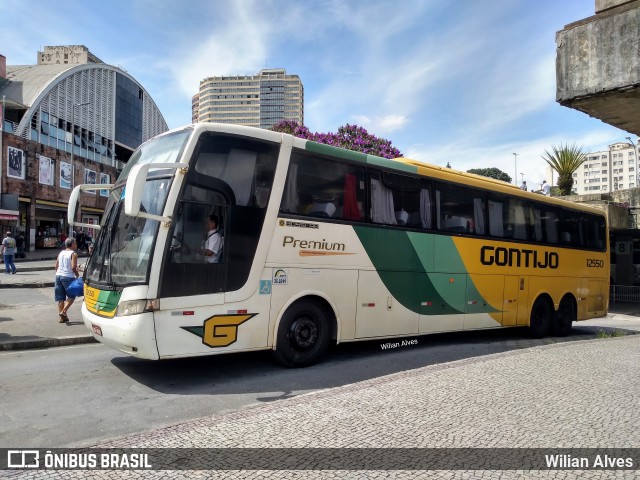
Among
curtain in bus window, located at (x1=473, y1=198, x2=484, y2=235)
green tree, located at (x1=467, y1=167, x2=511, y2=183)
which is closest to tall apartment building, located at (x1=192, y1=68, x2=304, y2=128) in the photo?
green tree, located at (x1=467, y1=167, x2=511, y2=183)

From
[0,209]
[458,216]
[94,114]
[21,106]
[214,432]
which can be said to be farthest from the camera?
[94,114]

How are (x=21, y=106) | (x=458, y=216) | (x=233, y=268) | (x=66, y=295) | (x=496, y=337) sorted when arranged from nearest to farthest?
(x=233, y=268) < (x=458, y=216) < (x=66, y=295) < (x=496, y=337) < (x=21, y=106)

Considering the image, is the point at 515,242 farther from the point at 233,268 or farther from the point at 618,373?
the point at 233,268

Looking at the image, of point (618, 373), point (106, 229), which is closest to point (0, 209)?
point (106, 229)

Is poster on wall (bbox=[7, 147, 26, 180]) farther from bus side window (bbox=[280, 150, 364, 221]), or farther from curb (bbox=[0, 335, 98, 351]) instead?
bus side window (bbox=[280, 150, 364, 221])

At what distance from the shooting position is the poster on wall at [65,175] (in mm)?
38844

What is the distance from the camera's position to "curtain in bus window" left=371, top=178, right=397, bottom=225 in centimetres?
794

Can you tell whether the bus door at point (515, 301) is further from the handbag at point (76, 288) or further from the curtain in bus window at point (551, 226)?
the handbag at point (76, 288)

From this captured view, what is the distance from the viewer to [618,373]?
643 centimetres

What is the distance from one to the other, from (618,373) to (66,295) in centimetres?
1020

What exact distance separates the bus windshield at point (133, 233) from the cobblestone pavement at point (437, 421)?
2.33 m

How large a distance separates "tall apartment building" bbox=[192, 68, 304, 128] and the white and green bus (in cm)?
11955

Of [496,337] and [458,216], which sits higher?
[458,216]

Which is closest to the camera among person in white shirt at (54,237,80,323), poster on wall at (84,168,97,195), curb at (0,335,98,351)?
curb at (0,335,98,351)
